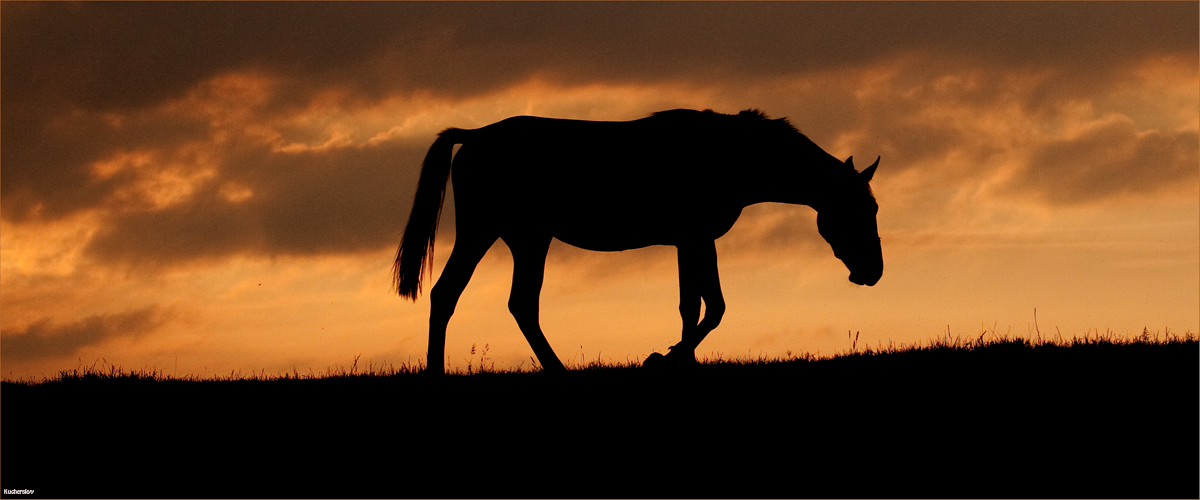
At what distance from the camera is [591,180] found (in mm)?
10672

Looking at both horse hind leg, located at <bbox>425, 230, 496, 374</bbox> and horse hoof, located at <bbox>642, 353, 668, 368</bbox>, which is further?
horse hind leg, located at <bbox>425, 230, 496, 374</bbox>

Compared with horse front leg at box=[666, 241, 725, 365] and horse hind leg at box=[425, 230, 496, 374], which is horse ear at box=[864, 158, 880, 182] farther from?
horse hind leg at box=[425, 230, 496, 374]

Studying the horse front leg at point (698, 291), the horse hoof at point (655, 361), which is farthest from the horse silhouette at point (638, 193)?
the horse hoof at point (655, 361)

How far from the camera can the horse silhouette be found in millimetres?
10578

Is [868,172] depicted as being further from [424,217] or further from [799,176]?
[424,217]

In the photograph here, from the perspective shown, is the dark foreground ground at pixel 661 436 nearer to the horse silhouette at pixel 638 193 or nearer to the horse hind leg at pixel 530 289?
the horse hind leg at pixel 530 289

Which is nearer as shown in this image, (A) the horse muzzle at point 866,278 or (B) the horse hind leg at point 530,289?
(B) the horse hind leg at point 530,289

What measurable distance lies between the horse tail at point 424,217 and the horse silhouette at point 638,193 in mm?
314

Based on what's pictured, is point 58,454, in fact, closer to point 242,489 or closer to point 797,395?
point 242,489

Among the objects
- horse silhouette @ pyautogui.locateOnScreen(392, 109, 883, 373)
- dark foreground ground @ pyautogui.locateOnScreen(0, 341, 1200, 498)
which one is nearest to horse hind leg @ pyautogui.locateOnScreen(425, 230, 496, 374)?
horse silhouette @ pyautogui.locateOnScreen(392, 109, 883, 373)

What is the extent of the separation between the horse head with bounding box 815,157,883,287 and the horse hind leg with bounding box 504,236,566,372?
2961mm

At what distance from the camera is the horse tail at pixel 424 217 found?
11148mm

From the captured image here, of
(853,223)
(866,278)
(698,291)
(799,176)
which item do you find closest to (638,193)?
(698,291)

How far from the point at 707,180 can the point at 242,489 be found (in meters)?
5.55
